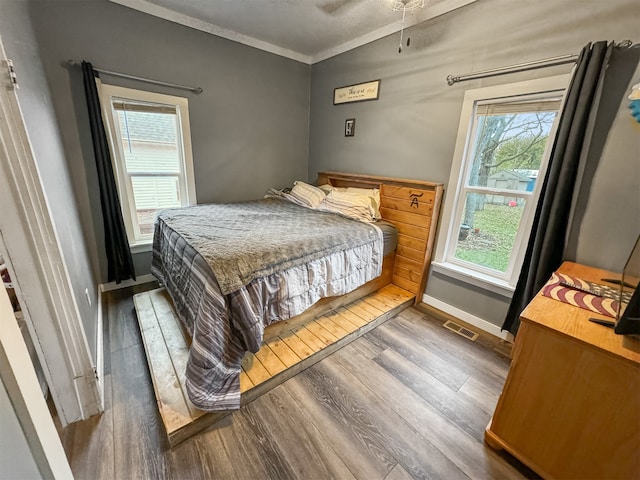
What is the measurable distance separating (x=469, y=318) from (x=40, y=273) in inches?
111

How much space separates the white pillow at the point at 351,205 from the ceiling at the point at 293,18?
1.59 meters

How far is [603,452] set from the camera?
995 mm

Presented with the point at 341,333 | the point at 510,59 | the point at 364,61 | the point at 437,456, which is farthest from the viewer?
the point at 364,61

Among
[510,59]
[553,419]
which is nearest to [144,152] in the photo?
[510,59]

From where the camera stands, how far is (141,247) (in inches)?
108

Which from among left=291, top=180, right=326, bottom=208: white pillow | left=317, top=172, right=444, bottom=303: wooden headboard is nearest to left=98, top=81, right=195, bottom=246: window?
left=291, top=180, right=326, bottom=208: white pillow

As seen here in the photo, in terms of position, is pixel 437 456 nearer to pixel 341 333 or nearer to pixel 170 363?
A: pixel 341 333

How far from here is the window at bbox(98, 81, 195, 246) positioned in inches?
94.9

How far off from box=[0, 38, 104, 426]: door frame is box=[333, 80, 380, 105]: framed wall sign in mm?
2631

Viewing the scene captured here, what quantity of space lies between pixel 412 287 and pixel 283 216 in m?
1.46

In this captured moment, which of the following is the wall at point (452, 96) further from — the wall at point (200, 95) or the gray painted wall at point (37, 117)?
the gray painted wall at point (37, 117)

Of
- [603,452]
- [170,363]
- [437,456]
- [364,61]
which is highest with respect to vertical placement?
[364,61]

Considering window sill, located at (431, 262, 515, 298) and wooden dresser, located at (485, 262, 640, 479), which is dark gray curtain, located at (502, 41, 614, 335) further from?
wooden dresser, located at (485, 262, 640, 479)

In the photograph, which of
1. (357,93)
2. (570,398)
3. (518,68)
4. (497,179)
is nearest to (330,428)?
(570,398)
